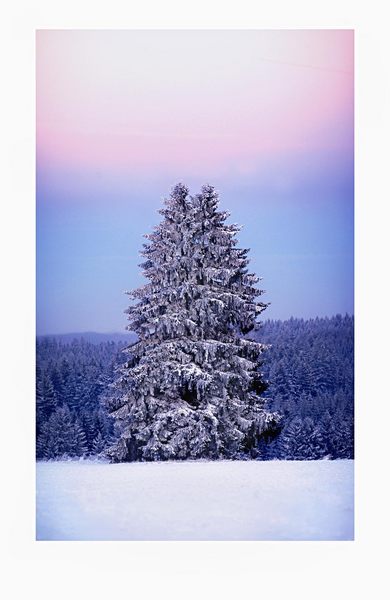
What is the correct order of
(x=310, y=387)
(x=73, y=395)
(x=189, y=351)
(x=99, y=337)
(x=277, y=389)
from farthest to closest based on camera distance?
(x=277, y=389) < (x=310, y=387) < (x=73, y=395) < (x=99, y=337) < (x=189, y=351)

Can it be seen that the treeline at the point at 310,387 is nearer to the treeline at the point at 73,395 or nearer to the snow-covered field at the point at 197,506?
the snow-covered field at the point at 197,506

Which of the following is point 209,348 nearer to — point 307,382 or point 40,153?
point 307,382

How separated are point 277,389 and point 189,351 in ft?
6.99

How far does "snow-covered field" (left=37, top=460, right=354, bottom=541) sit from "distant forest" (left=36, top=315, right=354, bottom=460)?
988 millimetres

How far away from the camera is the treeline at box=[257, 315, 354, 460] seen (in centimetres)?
1073

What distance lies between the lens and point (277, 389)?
12531 mm

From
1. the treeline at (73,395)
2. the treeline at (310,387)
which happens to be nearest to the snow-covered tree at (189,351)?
the treeline at (73,395)

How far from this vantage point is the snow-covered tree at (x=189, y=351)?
1087 centimetres

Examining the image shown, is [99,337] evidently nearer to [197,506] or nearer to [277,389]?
[277,389]

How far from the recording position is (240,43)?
32.1 ft

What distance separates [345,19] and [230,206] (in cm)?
274

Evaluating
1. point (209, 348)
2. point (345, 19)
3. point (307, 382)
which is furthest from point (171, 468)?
point (345, 19)

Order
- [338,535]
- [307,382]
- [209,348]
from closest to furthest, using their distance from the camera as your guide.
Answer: [338,535] < [209,348] < [307,382]

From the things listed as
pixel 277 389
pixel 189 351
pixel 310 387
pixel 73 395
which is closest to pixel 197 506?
pixel 189 351
